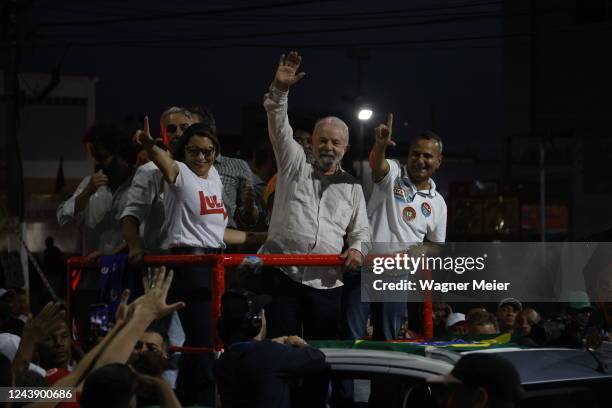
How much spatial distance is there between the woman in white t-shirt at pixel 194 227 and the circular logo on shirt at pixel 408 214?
3.61ft

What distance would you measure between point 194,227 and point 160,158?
474mm

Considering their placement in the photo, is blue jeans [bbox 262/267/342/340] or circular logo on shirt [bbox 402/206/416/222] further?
circular logo on shirt [bbox 402/206/416/222]

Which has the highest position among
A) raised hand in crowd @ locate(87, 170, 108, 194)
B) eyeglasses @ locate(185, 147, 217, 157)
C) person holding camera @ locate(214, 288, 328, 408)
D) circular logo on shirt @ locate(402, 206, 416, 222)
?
eyeglasses @ locate(185, 147, 217, 157)

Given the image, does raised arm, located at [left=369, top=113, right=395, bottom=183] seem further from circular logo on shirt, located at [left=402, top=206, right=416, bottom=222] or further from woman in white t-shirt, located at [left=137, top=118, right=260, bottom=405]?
woman in white t-shirt, located at [left=137, top=118, right=260, bottom=405]

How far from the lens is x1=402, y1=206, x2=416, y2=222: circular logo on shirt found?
7.08 metres

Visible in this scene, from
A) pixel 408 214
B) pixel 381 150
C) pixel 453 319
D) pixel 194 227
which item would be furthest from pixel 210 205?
pixel 453 319

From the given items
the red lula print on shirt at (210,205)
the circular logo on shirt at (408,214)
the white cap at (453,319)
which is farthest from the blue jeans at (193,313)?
the white cap at (453,319)

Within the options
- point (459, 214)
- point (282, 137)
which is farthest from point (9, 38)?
point (282, 137)

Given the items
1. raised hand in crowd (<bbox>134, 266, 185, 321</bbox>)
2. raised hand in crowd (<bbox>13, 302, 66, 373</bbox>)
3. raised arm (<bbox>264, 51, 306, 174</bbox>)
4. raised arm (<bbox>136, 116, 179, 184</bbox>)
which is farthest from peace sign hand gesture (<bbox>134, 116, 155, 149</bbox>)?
raised hand in crowd (<bbox>134, 266, 185, 321</bbox>)

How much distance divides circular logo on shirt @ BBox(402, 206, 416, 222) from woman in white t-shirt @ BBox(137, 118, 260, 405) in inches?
43.4

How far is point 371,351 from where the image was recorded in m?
→ 4.99

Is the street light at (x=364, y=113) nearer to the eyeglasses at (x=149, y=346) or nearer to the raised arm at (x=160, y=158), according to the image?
the raised arm at (x=160, y=158)

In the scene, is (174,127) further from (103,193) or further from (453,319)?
(453,319)

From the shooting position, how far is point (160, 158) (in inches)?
239
